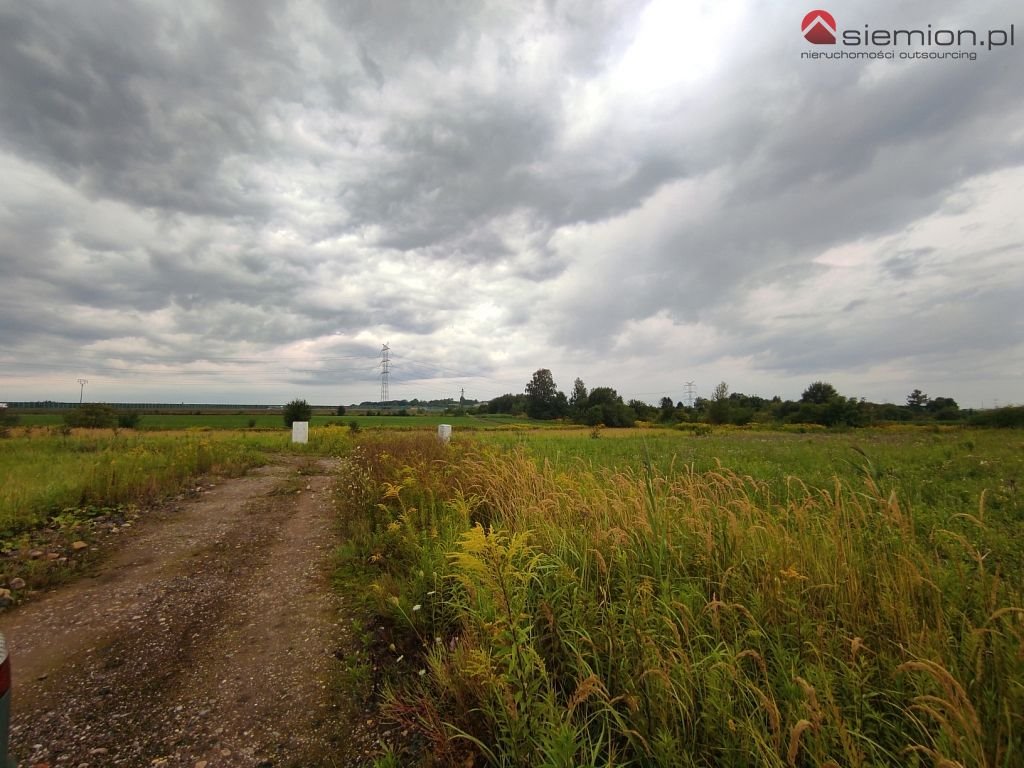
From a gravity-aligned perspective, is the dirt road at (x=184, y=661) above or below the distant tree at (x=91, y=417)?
below

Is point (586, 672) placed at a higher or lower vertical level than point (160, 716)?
higher

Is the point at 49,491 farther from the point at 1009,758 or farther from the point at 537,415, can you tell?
the point at 537,415

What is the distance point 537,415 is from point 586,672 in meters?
97.4

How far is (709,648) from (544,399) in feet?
325

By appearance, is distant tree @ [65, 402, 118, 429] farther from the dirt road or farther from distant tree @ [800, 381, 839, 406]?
distant tree @ [800, 381, 839, 406]

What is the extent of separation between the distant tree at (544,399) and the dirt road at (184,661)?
301ft

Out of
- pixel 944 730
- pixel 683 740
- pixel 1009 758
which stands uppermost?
pixel 944 730

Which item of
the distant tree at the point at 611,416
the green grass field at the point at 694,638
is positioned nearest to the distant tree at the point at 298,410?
the green grass field at the point at 694,638

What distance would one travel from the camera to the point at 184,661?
332cm

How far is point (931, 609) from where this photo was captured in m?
A: 2.71

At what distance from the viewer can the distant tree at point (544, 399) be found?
3834 inches

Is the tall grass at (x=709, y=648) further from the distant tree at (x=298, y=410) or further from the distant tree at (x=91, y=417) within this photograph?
the distant tree at (x=91, y=417)

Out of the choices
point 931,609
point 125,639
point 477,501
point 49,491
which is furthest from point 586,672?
point 49,491

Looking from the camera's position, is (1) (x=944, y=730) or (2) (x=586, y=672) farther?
(2) (x=586, y=672)
